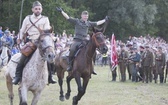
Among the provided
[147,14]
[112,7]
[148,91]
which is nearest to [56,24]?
[112,7]

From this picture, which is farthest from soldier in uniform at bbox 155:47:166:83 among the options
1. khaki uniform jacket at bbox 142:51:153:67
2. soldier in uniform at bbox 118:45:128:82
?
soldier in uniform at bbox 118:45:128:82

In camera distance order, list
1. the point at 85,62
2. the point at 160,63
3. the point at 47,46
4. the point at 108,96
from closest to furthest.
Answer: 1. the point at 47,46
2. the point at 85,62
3. the point at 108,96
4. the point at 160,63

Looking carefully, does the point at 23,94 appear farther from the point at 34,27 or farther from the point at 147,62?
the point at 147,62

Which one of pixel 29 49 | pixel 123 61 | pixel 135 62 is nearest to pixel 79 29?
pixel 29 49

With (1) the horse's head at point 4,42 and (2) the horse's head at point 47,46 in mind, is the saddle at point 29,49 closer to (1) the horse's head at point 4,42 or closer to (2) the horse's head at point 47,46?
(2) the horse's head at point 47,46

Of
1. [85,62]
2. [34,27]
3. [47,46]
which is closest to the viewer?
[47,46]

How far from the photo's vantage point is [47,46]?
1032 centimetres

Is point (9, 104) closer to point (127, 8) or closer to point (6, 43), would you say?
point (6, 43)

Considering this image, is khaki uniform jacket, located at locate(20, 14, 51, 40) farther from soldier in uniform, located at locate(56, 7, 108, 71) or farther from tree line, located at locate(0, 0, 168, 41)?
tree line, located at locate(0, 0, 168, 41)

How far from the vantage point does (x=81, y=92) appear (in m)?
14.1

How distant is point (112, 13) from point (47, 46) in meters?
48.0

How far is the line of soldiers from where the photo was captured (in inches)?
979

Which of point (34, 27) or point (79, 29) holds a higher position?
point (79, 29)

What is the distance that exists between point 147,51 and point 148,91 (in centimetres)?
513
